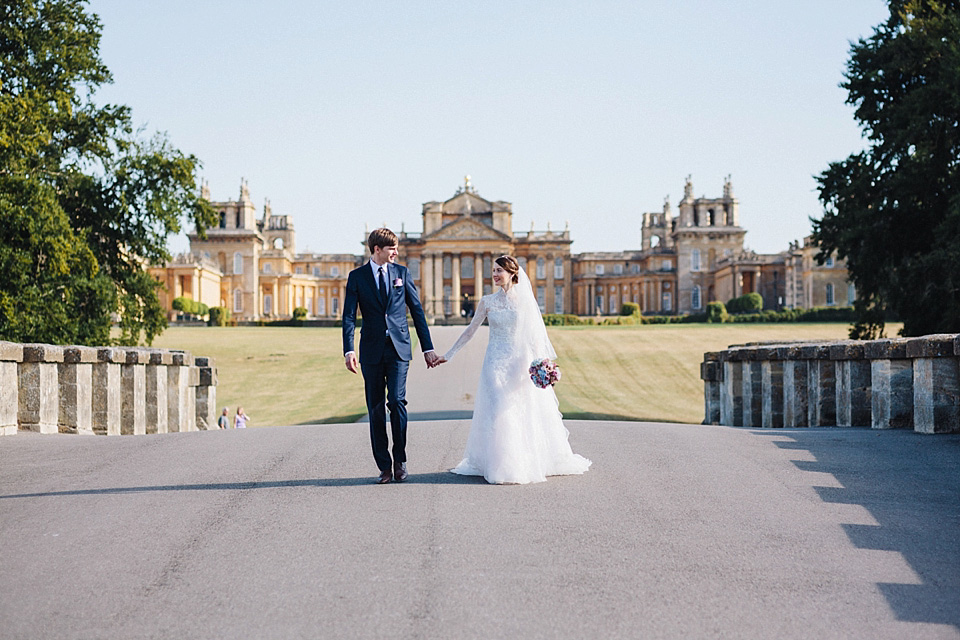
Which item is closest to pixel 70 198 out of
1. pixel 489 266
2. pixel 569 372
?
pixel 569 372

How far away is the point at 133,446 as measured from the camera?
9.80m

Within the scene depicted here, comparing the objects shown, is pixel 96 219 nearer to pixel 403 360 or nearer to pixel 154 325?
pixel 154 325

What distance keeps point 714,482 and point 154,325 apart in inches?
889

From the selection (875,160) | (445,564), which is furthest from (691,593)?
(875,160)

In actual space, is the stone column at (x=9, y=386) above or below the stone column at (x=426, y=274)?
below

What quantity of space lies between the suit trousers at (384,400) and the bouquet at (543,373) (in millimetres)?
1112

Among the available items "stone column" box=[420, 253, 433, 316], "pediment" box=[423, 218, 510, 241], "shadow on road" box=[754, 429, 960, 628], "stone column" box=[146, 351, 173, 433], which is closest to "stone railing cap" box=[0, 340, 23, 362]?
"stone column" box=[146, 351, 173, 433]

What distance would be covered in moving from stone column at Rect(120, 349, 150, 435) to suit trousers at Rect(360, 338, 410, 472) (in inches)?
332

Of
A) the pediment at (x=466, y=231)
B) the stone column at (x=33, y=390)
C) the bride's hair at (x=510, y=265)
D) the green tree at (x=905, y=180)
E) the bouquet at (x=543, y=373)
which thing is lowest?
the stone column at (x=33, y=390)

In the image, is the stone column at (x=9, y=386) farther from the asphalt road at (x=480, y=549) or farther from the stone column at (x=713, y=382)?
the stone column at (x=713, y=382)

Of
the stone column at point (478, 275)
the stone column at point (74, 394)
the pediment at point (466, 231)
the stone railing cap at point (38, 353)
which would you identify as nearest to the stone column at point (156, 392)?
the stone column at point (74, 394)

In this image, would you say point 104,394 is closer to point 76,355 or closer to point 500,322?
point 76,355

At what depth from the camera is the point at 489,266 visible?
311 feet

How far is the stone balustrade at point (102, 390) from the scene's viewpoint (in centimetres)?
1117
